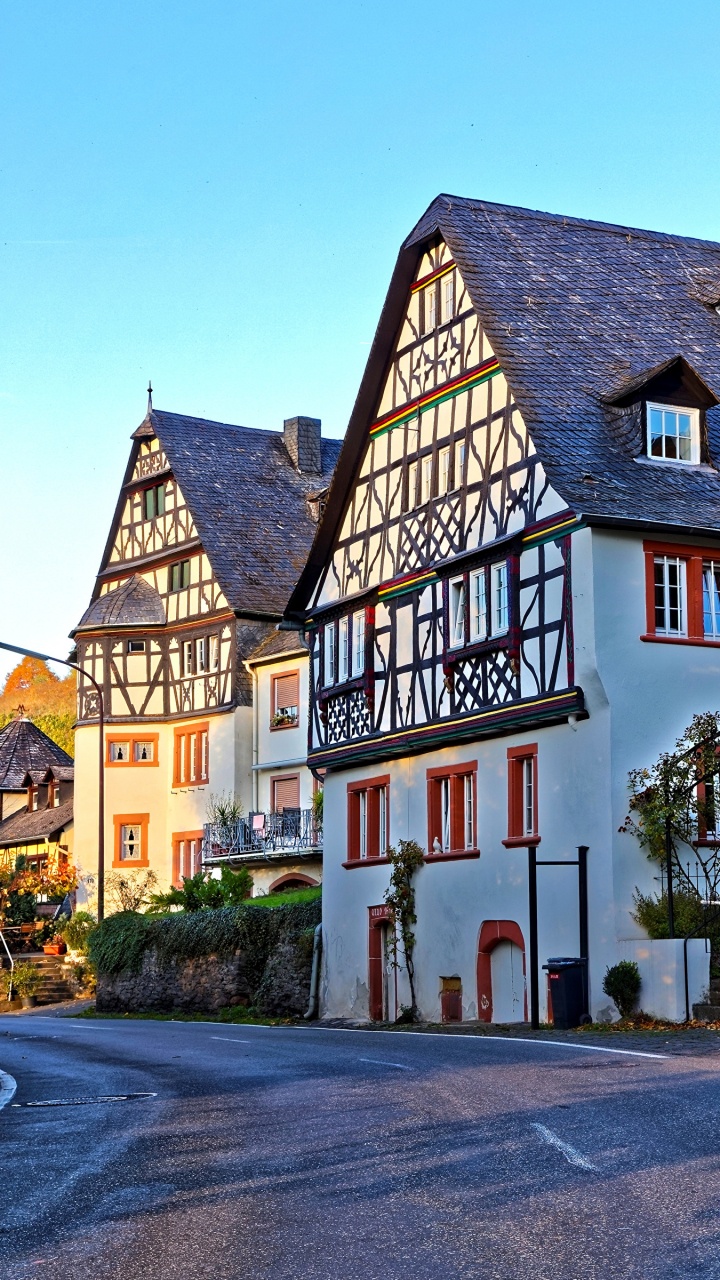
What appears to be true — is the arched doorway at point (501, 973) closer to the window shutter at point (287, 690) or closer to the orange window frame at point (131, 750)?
the window shutter at point (287, 690)

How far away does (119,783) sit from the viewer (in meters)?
55.9

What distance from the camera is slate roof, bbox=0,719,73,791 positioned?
253 feet

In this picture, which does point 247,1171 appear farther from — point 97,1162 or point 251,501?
point 251,501

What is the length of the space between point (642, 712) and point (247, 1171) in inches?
695

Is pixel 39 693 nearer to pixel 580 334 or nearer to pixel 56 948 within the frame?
pixel 56 948

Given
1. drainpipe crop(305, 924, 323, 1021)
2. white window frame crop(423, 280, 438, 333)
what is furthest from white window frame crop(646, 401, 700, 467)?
drainpipe crop(305, 924, 323, 1021)

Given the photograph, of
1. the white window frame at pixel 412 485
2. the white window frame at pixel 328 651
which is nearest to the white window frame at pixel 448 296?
the white window frame at pixel 412 485

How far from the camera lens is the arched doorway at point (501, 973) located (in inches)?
1134

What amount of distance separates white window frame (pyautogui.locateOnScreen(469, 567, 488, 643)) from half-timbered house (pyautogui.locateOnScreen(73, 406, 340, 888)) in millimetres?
22670

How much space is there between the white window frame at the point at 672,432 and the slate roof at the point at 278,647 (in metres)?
21.4

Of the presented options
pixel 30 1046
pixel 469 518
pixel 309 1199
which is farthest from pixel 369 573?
pixel 309 1199

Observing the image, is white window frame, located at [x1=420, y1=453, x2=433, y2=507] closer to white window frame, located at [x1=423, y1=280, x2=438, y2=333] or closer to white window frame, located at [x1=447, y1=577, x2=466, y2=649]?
white window frame, located at [x1=447, y1=577, x2=466, y2=649]

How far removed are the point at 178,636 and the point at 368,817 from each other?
73.2ft

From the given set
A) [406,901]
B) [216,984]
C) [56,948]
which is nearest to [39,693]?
[56,948]
